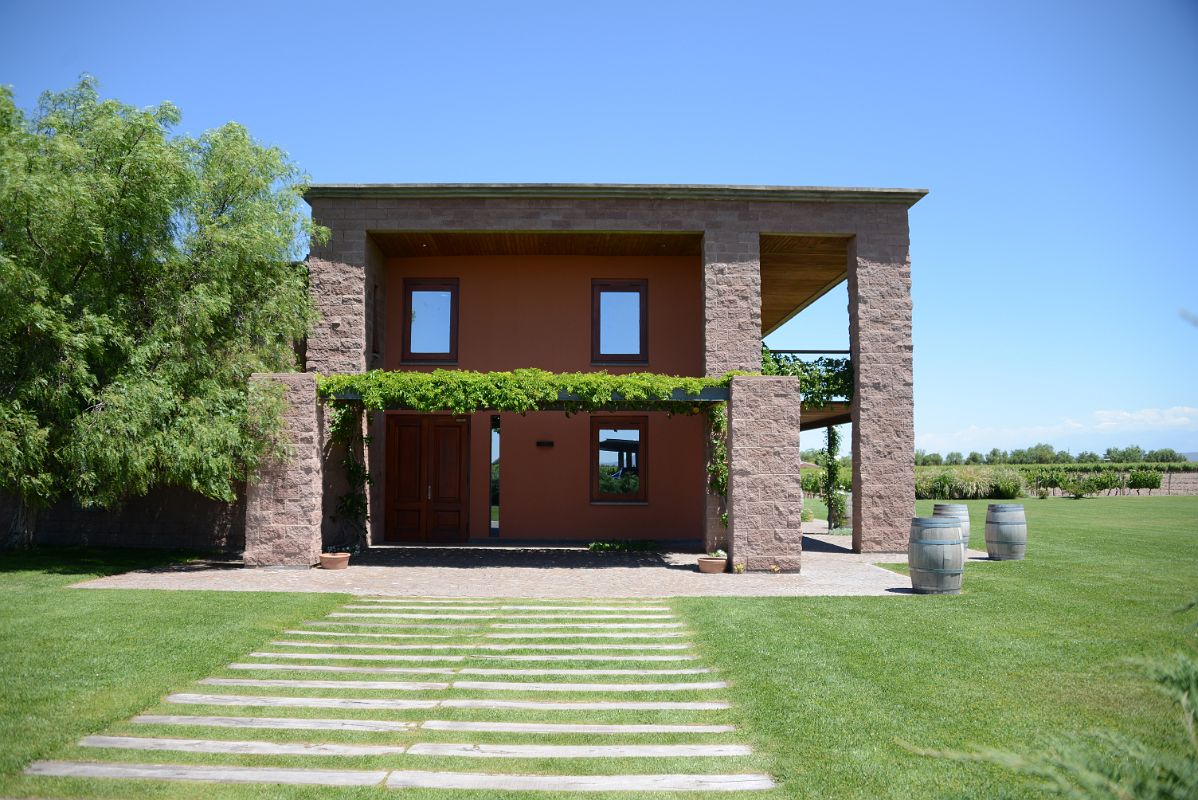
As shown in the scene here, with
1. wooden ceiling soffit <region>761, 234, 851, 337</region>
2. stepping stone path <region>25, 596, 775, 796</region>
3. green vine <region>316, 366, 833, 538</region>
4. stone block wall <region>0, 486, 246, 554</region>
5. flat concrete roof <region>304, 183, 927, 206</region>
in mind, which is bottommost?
stepping stone path <region>25, 596, 775, 796</region>

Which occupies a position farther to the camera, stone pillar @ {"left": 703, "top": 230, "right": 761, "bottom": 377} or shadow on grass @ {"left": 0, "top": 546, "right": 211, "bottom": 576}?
stone pillar @ {"left": 703, "top": 230, "right": 761, "bottom": 377}

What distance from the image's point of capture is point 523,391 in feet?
42.3

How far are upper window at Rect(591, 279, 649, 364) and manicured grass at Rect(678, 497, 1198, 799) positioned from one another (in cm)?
823

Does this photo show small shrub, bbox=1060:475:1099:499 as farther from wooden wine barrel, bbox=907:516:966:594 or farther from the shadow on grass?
the shadow on grass

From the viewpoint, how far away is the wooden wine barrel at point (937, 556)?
402 inches

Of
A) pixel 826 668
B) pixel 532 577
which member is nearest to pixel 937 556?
pixel 826 668

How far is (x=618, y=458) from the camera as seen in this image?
57.3 feet

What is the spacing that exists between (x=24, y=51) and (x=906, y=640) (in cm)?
1457

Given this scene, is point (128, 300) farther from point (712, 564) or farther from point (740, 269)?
point (740, 269)

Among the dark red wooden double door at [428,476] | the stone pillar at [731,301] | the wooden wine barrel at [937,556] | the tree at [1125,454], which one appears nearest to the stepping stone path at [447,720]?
the wooden wine barrel at [937,556]

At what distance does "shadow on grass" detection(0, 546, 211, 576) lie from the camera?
39.7 feet

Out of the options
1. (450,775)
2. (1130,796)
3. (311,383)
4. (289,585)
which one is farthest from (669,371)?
(1130,796)

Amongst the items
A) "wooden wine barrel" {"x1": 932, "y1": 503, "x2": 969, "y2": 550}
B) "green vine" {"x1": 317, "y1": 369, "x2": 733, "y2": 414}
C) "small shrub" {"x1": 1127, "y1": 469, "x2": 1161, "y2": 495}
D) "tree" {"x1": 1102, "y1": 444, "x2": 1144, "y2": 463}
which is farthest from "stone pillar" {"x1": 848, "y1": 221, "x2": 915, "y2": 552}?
"tree" {"x1": 1102, "y1": 444, "x2": 1144, "y2": 463}

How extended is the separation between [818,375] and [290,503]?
33.3 ft
